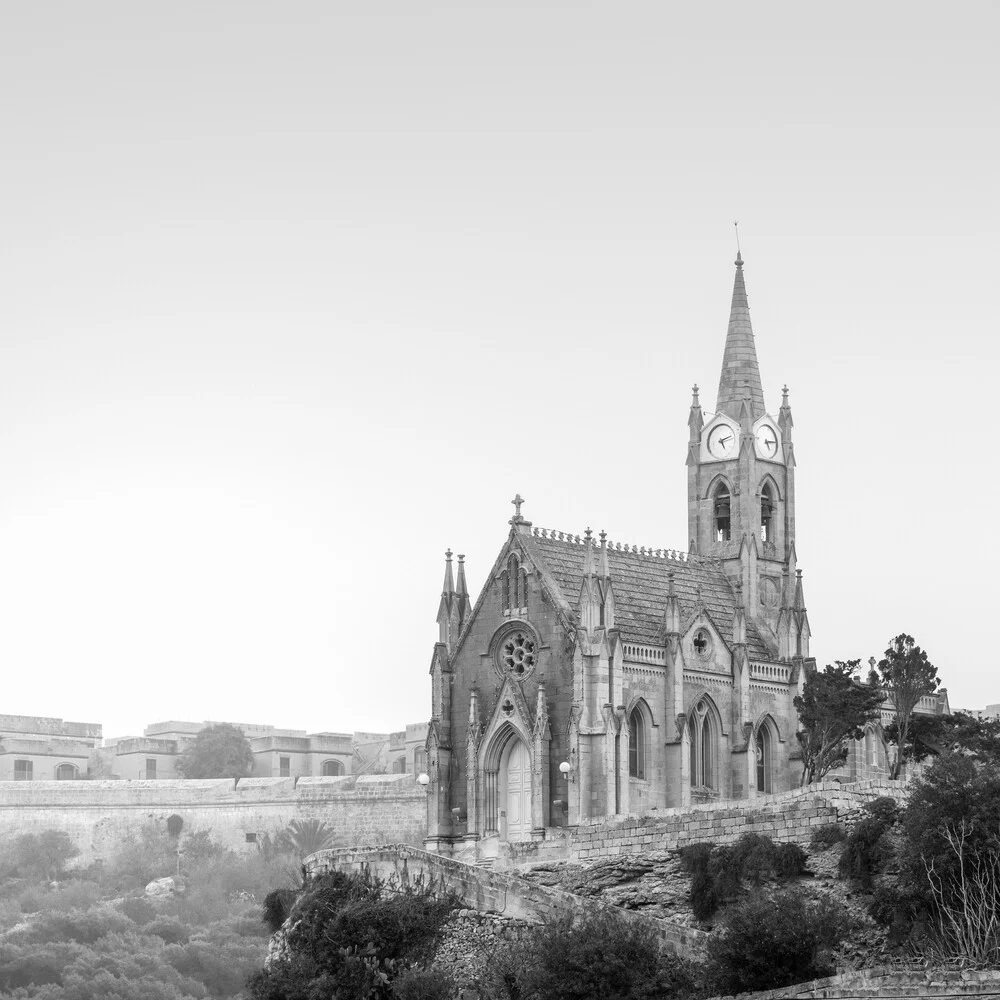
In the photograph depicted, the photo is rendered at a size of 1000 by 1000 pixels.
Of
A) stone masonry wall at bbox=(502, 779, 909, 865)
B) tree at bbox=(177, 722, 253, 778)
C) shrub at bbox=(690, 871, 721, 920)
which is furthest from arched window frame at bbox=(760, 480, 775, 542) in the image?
tree at bbox=(177, 722, 253, 778)

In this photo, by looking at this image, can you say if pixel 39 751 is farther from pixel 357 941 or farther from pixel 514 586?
pixel 357 941

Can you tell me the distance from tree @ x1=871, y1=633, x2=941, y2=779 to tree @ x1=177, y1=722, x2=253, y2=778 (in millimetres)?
65732

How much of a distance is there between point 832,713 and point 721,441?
11.9 m

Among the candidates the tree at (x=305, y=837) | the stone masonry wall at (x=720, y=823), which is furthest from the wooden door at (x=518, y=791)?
the tree at (x=305, y=837)

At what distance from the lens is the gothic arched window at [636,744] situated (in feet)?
202

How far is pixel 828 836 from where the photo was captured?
4656cm

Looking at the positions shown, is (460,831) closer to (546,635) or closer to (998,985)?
(546,635)

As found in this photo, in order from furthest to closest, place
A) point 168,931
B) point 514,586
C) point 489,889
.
Result: point 168,931, point 514,586, point 489,889

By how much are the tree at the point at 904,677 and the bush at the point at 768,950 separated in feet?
64.9

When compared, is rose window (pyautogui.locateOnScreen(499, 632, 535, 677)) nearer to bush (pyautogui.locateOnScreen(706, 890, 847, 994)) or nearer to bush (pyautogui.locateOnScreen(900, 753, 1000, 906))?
bush (pyautogui.locateOnScreen(900, 753, 1000, 906))

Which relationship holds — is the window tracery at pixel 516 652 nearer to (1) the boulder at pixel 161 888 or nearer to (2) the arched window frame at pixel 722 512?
(2) the arched window frame at pixel 722 512

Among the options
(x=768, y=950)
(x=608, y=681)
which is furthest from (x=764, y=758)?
(x=768, y=950)

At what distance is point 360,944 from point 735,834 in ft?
30.6

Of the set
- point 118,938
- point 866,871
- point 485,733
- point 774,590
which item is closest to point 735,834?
point 866,871
